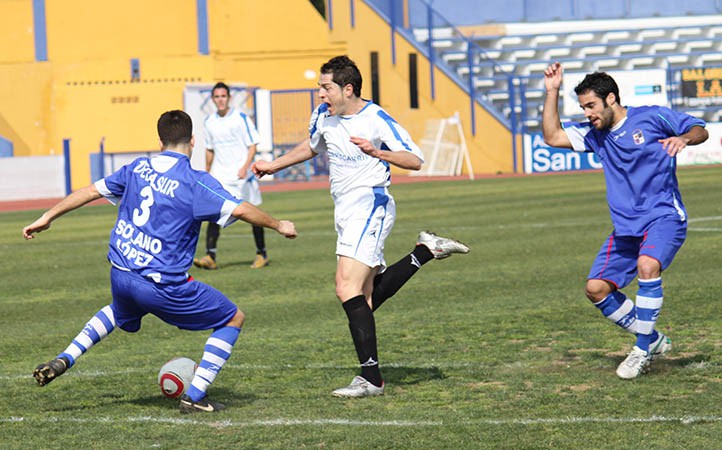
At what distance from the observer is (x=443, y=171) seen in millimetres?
34406

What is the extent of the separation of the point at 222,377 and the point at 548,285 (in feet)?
15.0

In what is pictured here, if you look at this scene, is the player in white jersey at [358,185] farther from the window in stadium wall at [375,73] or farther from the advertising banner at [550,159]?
the window in stadium wall at [375,73]

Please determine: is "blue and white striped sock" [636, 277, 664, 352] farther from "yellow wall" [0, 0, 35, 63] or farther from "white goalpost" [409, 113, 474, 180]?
"yellow wall" [0, 0, 35, 63]

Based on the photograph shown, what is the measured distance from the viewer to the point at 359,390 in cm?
643

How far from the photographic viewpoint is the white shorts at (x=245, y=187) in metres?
14.2

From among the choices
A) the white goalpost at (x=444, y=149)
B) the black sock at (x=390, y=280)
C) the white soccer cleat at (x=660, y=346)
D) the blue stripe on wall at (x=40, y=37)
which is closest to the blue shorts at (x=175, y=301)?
the black sock at (x=390, y=280)

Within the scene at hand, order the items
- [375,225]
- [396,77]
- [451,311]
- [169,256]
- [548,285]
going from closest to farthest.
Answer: [169,256] < [375,225] < [451,311] < [548,285] < [396,77]

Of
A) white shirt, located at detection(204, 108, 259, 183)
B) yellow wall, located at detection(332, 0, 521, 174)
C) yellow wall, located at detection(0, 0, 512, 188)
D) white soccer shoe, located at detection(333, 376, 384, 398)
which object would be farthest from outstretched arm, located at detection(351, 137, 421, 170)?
yellow wall, located at detection(0, 0, 512, 188)

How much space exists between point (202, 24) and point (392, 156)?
34597mm

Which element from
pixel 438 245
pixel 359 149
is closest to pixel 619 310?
pixel 438 245

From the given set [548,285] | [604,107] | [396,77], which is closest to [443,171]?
[396,77]

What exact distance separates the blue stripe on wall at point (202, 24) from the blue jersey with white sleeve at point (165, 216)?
34432 mm

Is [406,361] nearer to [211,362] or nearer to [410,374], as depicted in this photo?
[410,374]

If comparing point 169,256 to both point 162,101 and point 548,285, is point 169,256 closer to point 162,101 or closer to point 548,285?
point 548,285
